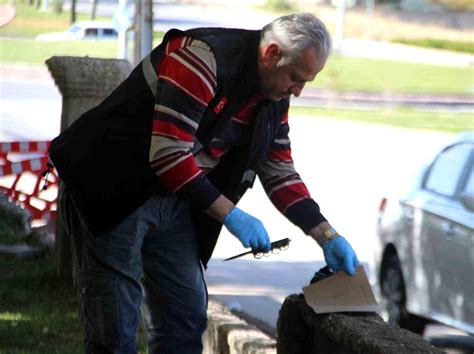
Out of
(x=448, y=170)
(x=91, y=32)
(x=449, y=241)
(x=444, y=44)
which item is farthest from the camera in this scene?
(x=444, y=44)

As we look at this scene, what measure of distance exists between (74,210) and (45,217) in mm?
7411

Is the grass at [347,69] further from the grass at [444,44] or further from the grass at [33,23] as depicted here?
the grass at [444,44]

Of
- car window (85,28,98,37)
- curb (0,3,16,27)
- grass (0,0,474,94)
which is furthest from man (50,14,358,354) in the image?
car window (85,28,98,37)

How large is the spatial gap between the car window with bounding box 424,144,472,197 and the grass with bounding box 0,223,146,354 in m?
2.45

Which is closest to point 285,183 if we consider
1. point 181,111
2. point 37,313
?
point 181,111

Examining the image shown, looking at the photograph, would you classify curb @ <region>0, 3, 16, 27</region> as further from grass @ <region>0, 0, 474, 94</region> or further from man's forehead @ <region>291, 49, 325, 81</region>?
grass @ <region>0, 0, 474, 94</region>

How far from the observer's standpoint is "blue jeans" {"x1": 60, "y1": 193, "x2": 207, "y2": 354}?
4316 millimetres

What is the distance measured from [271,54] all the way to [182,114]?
0.36 m

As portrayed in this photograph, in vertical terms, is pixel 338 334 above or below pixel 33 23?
above

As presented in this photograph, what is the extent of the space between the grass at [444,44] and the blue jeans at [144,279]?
47.4 m

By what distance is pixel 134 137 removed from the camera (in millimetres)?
4246

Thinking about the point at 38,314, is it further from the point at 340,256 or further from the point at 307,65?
the point at 307,65

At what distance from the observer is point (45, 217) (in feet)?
38.6

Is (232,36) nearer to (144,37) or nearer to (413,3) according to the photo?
(144,37)
